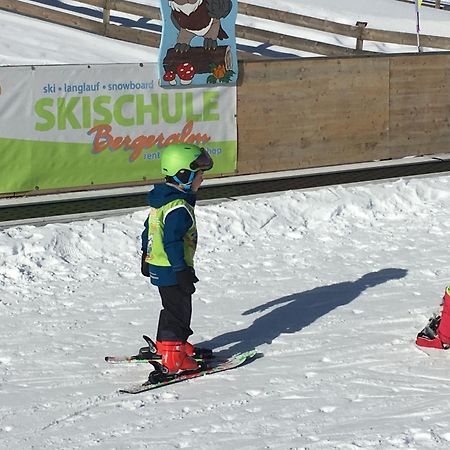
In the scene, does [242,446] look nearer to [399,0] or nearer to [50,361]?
[50,361]

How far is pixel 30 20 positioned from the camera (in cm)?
2242

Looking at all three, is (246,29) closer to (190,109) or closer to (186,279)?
(190,109)

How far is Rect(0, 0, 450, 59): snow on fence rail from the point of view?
830 inches

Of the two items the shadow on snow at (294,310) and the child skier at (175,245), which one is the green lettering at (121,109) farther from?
the child skier at (175,245)

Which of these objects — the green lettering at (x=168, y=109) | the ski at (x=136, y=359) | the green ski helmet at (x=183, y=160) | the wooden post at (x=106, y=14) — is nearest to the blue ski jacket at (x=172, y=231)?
the green ski helmet at (x=183, y=160)

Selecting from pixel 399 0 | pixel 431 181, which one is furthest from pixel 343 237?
pixel 399 0

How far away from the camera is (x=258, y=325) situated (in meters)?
9.29

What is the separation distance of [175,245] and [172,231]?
10 cm

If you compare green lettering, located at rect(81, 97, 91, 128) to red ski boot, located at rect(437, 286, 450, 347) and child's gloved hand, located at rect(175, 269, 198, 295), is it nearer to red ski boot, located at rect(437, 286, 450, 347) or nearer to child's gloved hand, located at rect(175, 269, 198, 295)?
child's gloved hand, located at rect(175, 269, 198, 295)

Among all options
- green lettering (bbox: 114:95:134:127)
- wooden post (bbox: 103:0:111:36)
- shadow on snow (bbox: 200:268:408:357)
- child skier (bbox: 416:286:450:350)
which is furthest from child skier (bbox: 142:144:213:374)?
wooden post (bbox: 103:0:111:36)

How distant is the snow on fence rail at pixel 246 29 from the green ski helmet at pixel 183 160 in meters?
13.3

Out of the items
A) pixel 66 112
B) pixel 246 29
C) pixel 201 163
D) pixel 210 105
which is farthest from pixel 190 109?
pixel 201 163

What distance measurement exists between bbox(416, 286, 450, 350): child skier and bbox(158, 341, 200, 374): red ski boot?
5.73ft

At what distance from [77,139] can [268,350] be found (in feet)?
21.4
